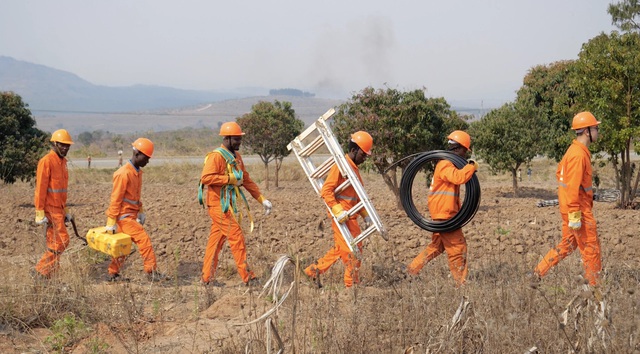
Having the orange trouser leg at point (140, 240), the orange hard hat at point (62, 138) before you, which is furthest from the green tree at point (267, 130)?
the orange trouser leg at point (140, 240)

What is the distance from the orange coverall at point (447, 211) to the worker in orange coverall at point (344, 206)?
2.00 feet

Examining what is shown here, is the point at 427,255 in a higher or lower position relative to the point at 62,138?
lower

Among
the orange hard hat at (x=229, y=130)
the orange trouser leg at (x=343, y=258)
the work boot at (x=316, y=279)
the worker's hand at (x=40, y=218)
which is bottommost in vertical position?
the work boot at (x=316, y=279)

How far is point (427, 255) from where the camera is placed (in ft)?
22.5

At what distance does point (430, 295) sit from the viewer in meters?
5.09

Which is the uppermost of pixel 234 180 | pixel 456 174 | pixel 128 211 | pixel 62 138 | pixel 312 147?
pixel 62 138

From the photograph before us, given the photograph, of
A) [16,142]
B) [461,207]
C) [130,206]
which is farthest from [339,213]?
[16,142]

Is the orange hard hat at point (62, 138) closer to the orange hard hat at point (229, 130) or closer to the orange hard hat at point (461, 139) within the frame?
the orange hard hat at point (229, 130)

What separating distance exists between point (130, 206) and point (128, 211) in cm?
6

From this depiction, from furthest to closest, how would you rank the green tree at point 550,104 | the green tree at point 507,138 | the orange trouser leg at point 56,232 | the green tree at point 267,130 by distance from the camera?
1. the green tree at point 267,130
2. the green tree at point 507,138
3. the green tree at point 550,104
4. the orange trouser leg at point 56,232

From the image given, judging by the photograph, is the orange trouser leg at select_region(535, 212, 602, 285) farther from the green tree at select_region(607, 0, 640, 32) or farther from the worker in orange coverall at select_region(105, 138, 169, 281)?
the green tree at select_region(607, 0, 640, 32)

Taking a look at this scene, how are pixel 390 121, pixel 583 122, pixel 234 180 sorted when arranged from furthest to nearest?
pixel 390 121 → pixel 234 180 → pixel 583 122

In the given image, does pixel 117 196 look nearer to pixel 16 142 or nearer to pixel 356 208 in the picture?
pixel 356 208

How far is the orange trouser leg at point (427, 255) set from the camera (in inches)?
267
